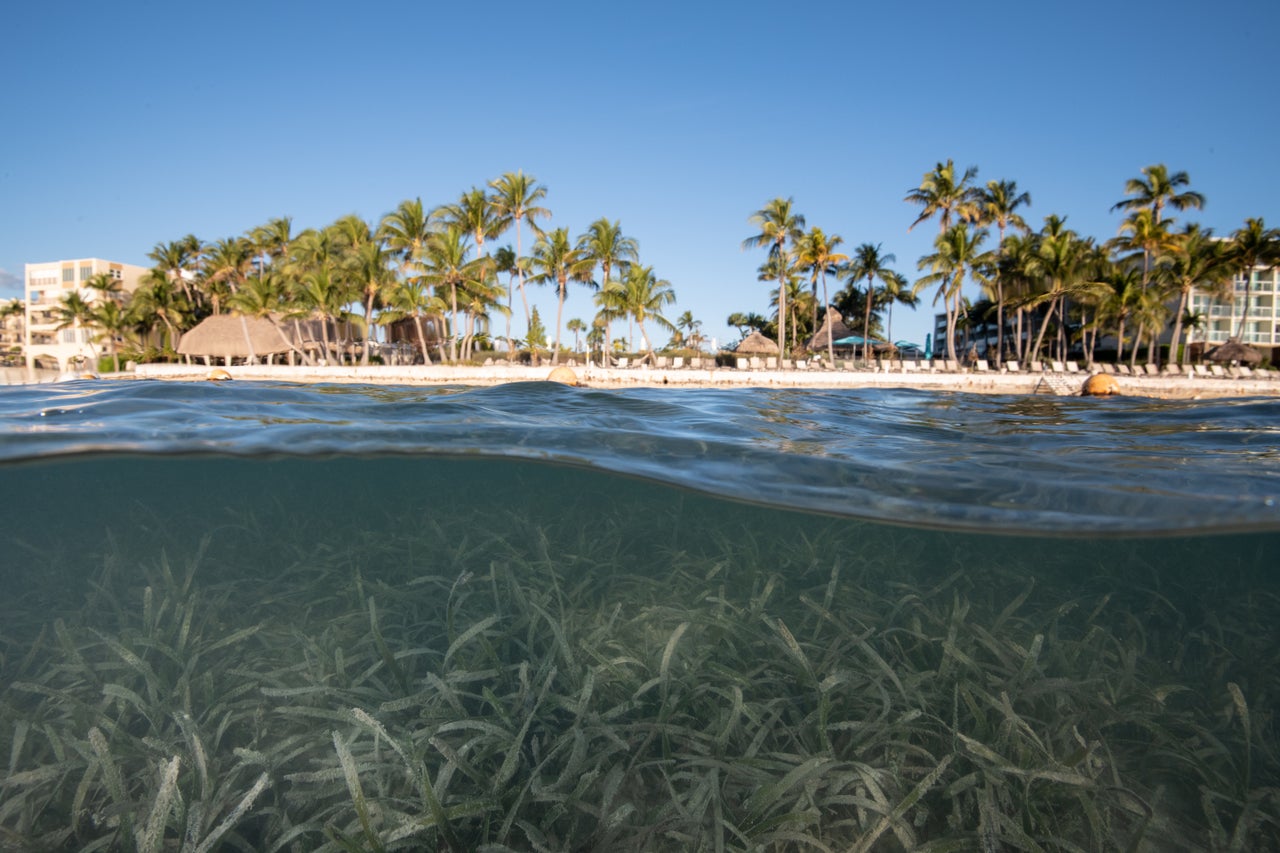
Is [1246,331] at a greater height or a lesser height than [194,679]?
greater

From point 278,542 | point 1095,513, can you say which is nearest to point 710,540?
point 1095,513

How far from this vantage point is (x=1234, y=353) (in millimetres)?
40906

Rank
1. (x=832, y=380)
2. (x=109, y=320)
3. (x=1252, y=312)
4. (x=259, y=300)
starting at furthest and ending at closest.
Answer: (x=1252, y=312)
(x=109, y=320)
(x=259, y=300)
(x=832, y=380)

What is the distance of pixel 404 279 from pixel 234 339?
11429 mm

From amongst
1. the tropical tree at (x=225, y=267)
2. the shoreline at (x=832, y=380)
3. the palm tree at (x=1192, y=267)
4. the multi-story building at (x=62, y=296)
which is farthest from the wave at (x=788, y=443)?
the multi-story building at (x=62, y=296)

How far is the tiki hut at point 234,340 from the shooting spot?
41.6 m

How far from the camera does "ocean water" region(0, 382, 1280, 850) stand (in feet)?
7.38

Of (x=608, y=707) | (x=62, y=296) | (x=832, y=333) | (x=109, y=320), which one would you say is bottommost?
(x=608, y=707)

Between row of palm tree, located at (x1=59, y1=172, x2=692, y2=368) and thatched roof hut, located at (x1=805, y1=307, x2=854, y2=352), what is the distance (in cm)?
1646

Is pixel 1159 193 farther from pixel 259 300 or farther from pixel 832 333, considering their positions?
pixel 259 300

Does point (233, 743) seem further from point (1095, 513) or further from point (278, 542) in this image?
point (1095, 513)

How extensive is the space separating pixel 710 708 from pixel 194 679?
205 cm

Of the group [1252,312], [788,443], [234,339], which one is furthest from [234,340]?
[1252,312]

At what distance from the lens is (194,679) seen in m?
2.69
